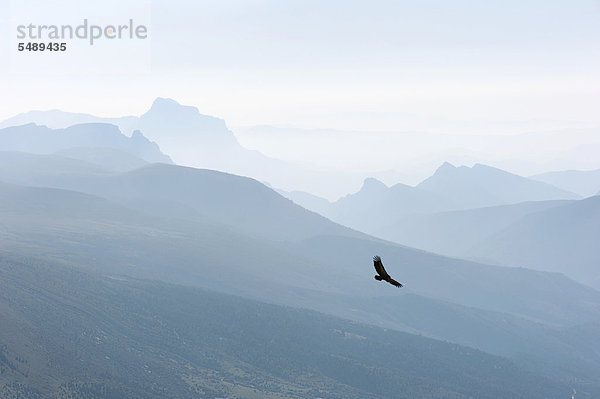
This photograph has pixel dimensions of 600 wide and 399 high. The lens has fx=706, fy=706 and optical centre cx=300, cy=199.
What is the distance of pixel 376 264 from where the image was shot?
231 ft
